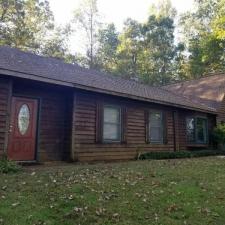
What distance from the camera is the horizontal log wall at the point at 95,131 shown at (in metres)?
12.2

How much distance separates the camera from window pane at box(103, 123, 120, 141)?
13.3 metres

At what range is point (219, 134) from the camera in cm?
1955

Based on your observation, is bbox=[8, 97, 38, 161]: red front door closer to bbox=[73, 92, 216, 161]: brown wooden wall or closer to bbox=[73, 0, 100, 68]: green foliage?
bbox=[73, 92, 216, 161]: brown wooden wall

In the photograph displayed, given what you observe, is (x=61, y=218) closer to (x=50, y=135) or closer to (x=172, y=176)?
(x=172, y=176)

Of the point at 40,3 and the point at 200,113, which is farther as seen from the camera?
the point at 40,3

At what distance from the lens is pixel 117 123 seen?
1379 centimetres

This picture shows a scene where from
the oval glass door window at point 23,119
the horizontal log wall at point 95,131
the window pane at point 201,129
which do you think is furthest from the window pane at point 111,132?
the window pane at point 201,129

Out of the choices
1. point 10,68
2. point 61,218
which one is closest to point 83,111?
point 10,68

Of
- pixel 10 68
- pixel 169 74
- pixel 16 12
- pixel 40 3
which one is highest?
pixel 40 3

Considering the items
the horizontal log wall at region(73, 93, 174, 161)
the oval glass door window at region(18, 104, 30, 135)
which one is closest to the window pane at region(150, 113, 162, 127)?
the horizontal log wall at region(73, 93, 174, 161)

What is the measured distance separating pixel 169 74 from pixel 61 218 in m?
36.0

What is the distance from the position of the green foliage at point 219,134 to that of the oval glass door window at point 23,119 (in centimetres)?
1228

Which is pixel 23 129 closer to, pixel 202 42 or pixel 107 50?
pixel 202 42

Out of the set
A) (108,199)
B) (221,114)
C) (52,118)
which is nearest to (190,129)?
(221,114)
